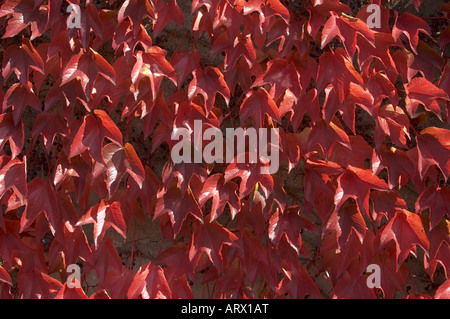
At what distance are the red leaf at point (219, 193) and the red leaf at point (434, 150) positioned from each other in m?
0.42

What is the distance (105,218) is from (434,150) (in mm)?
761

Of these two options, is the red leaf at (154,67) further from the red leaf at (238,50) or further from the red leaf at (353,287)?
the red leaf at (353,287)

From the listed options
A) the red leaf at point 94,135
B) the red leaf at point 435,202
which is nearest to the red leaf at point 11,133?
the red leaf at point 94,135

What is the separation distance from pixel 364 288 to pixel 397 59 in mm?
554

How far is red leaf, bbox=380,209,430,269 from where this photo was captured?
120 centimetres

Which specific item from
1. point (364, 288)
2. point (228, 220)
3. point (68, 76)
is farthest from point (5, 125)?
Answer: point (364, 288)

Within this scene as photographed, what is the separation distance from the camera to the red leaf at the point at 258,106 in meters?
1.19

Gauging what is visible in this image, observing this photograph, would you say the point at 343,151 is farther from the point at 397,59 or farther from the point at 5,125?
the point at 5,125

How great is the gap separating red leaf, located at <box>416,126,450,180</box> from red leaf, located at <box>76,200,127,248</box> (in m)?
0.68

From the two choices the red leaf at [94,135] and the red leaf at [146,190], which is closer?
the red leaf at [94,135]

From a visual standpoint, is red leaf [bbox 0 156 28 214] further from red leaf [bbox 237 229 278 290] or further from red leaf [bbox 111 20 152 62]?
red leaf [bbox 237 229 278 290]

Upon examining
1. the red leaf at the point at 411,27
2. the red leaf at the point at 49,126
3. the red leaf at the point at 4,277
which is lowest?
the red leaf at the point at 4,277

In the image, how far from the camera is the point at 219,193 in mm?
1215

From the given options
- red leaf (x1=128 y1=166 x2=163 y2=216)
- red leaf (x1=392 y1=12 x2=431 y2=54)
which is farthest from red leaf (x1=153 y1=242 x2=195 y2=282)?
red leaf (x1=392 y1=12 x2=431 y2=54)
